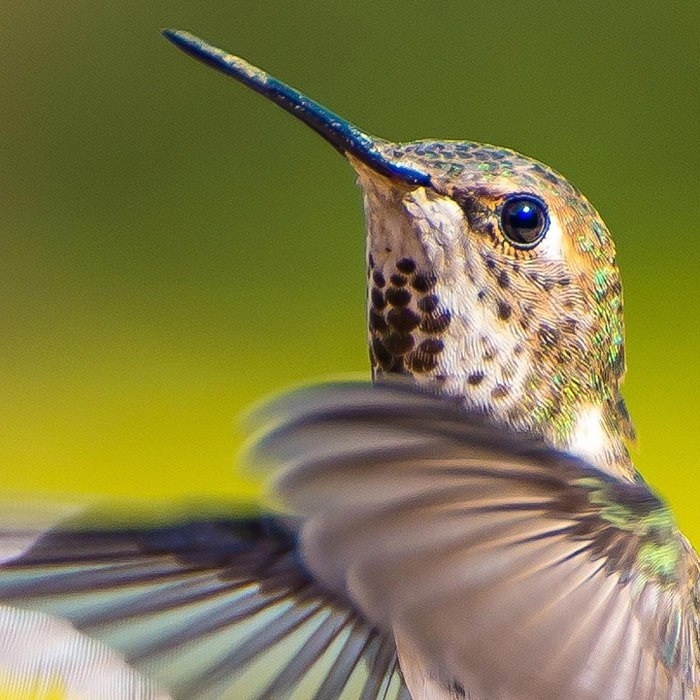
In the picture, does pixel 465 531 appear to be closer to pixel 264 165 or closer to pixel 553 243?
pixel 553 243

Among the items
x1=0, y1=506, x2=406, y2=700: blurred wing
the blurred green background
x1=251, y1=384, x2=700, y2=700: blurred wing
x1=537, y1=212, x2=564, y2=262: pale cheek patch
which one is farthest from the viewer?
the blurred green background

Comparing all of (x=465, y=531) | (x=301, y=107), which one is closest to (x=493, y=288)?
(x=301, y=107)

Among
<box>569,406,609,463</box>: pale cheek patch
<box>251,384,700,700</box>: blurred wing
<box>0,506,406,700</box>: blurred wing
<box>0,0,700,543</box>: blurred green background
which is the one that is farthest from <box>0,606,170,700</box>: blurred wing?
<box>0,0,700,543</box>: blurred green background

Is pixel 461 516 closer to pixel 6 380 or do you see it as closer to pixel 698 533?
pixel 698 533

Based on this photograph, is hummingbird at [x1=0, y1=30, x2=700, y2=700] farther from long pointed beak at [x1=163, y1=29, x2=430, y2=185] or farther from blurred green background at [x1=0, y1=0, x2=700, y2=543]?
blurred green background at [x1=0, y1=0, x2=700, y2=543]

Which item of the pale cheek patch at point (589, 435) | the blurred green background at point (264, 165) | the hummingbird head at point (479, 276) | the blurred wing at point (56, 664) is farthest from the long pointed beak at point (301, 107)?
the blurred green background at point (264, 165)

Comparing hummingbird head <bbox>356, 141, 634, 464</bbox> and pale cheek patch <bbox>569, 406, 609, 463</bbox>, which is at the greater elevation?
hummingbird head <bbox>356, 141, 634, 464</bbox>
